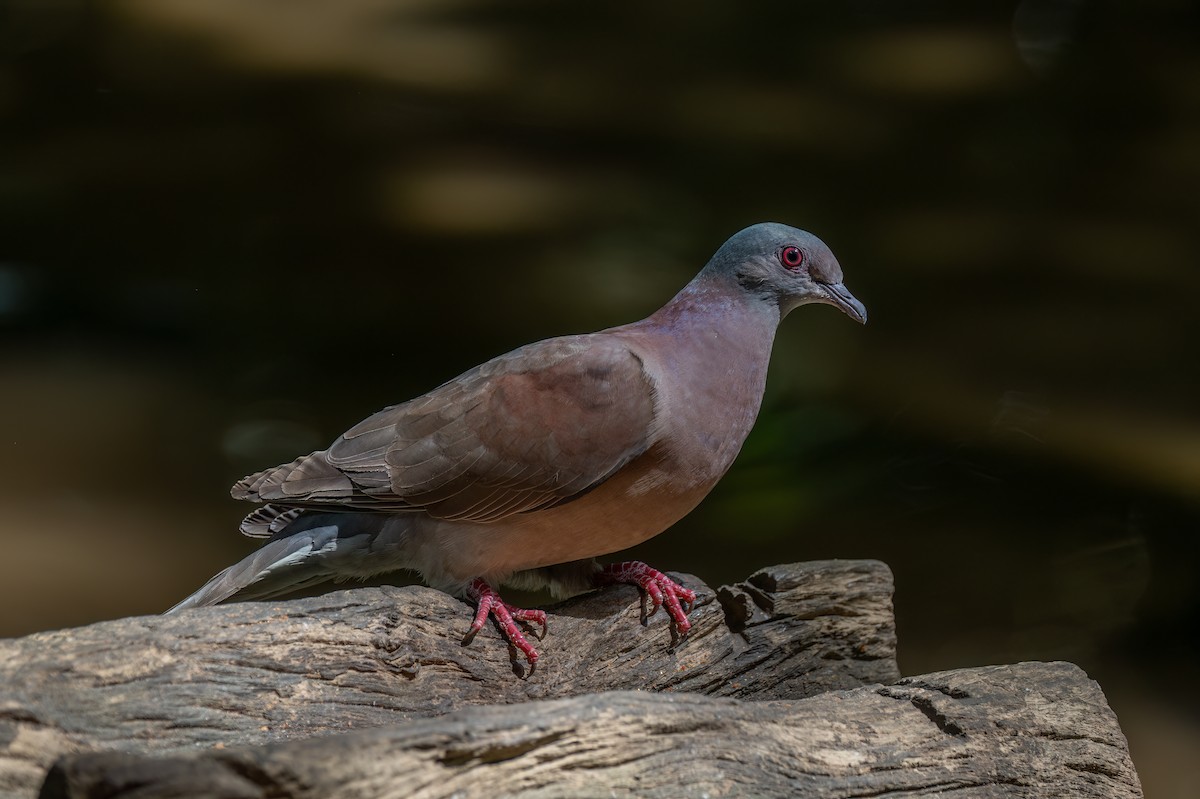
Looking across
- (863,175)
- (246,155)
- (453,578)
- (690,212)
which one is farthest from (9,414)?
(863,175)

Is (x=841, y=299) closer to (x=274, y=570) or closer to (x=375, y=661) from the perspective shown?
(x=375, y=661)

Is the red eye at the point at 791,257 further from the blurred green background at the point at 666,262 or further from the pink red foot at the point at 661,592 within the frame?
the blurred green background at the point at 666,262

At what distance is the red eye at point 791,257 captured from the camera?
230cm

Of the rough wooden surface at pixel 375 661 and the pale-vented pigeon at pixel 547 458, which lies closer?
the rough wooden surface at pixel 375 661

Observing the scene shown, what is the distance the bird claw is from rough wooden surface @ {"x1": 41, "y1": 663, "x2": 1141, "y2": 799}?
1.13 feet

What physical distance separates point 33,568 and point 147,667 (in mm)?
1490

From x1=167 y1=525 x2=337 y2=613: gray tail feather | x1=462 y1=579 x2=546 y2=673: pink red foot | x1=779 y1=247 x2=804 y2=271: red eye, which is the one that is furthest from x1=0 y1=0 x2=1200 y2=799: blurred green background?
x1=779 y1=247 x2=804 y2=271: red eye

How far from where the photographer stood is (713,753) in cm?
170

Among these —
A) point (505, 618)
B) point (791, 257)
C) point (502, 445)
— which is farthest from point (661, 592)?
point (791, 257)

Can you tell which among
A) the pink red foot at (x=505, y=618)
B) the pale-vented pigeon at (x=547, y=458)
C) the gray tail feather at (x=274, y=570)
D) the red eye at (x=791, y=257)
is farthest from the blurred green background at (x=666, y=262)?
the red eye at (x=791, y=257)

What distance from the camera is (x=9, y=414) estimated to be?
346cm

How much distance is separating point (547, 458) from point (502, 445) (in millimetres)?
100

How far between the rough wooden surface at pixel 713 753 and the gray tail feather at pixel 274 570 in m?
0.80

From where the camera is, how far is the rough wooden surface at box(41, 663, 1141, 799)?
4.54 feet
